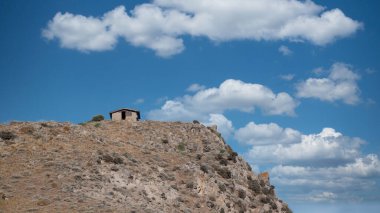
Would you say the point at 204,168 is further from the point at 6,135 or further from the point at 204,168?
the point at 6,135

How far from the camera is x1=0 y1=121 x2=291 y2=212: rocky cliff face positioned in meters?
41.5

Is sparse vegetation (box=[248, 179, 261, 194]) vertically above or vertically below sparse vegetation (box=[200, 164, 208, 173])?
below

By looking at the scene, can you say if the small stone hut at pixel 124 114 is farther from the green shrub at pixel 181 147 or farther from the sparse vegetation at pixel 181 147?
the green shrub at pixel 181 147

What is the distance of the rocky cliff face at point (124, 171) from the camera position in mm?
41469

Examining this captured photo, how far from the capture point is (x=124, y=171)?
160 feet

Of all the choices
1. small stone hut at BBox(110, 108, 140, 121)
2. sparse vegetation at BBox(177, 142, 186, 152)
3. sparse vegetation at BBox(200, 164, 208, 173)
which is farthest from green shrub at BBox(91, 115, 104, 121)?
sparse vegetation at BBox(200, 164, 208, 173)

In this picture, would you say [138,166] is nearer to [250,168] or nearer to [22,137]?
[22,137]

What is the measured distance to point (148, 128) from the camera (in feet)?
221

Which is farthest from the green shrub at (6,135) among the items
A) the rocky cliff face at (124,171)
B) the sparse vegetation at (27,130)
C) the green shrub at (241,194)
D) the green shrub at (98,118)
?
the green shrub at (241,194)

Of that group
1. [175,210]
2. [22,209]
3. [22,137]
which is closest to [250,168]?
[175,210]

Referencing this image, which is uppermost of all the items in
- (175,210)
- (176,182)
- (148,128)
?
(148,128)

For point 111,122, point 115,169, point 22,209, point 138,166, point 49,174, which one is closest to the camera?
point 22,209

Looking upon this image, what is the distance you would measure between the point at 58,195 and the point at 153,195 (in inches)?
405

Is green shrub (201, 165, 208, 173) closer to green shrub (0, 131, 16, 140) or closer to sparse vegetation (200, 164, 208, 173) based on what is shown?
sparse vegetation (200, 164, 208, 173)
